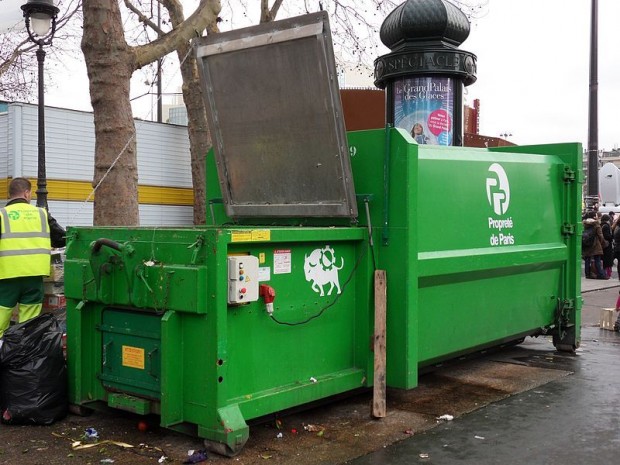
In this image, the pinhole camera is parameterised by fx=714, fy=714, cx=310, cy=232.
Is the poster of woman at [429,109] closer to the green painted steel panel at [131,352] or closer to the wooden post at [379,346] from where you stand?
the wooden post at [379,346]

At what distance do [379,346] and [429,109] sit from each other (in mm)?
4828

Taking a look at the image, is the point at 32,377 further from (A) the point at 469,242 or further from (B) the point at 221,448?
(A) the point at 469,242

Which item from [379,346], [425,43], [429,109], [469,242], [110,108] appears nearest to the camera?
→ [379,346]

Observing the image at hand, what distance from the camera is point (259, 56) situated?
505 centimetres

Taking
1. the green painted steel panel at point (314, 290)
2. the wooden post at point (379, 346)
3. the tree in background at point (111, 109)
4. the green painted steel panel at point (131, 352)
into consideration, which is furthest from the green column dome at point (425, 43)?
the green painted steel panel at point (131, 352)

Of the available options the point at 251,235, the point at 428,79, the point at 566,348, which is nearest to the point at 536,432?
the point at 251,235

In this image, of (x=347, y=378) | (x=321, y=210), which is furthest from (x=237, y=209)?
(x=347, y=378)

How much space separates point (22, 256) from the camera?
551 cm

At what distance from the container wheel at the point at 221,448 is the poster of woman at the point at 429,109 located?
18.9 feet

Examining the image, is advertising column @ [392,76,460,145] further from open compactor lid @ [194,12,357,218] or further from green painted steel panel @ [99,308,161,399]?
green painted steel panel @ [99,308,161,399]

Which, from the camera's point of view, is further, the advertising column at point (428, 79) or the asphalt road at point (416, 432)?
the advertising column at point (428, 79)

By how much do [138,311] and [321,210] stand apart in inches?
59.3

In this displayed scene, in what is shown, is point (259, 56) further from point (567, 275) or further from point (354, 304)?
A: point (567, 275)

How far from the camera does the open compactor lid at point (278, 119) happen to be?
4.81 m
